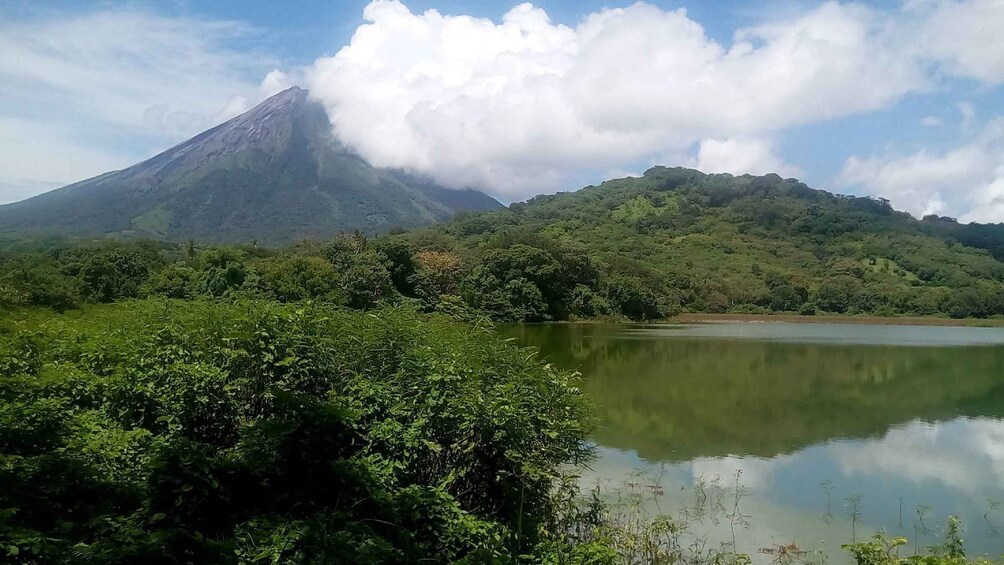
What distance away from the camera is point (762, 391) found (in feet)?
61.5

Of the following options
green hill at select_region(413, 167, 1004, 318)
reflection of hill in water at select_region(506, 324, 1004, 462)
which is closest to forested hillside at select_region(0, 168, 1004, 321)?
green hill at select_region(413, 167, 1004, 318)

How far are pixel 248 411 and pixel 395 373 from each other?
4.30ft

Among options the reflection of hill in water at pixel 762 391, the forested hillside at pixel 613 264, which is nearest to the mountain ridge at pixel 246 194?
the forested hillside at pixel 613 264

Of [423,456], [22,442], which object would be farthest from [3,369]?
[423,456]

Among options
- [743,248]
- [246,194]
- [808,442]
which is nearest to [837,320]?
[743,248]

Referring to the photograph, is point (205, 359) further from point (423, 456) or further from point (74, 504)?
point (423, 456)

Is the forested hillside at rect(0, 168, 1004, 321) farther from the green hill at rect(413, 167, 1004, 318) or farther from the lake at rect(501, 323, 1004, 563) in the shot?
the lake at rect(501, 323, 1004, 563)

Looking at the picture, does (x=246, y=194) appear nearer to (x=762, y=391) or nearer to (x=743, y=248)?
(x=743, y=248)

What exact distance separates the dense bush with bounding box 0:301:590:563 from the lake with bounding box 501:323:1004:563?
359 cm

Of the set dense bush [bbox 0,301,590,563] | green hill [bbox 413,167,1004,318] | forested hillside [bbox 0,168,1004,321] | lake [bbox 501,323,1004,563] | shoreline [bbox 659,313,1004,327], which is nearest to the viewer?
dense bush [bbox 0,301,590,563]

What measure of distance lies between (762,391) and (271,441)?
1712cm

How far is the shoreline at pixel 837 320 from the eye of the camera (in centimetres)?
6062

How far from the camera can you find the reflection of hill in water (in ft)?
42.6

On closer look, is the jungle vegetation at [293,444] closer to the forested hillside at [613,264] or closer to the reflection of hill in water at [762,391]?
the forested hillside at [613,264]
